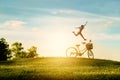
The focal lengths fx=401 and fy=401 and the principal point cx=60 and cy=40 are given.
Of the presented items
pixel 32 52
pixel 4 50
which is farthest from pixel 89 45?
pixel 32 52

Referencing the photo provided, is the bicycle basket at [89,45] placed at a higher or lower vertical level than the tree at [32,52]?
lower

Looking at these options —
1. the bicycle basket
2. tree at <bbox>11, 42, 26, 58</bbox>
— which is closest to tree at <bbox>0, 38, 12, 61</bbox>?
tree at <bbox>11, 42, 26, 58</bbox>

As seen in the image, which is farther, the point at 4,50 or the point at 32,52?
the point at 32,52

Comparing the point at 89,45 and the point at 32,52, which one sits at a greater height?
the point at 32,52

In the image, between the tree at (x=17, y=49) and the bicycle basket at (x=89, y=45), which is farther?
the tree at (x=17, y=49)

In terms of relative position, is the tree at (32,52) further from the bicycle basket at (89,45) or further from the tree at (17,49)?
the bicycle basket at (89,45)

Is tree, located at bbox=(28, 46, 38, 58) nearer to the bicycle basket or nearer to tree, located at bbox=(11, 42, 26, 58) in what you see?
tree, located at bbox=(11, 42, 26, 58)

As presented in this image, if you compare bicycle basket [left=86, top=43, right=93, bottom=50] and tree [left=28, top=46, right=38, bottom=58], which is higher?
tree [left=28, top=46, right=38, bottom=58]

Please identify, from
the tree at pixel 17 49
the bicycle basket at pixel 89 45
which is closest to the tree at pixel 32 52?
the tree at pixel 17 49

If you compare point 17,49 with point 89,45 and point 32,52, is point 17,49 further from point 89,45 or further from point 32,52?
point 89,45

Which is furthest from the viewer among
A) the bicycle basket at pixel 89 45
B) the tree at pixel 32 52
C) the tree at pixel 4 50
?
the tree at pixel 32 52

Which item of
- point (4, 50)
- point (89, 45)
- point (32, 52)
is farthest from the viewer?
point (32, 52)

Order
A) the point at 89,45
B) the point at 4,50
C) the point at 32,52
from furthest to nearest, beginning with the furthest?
the point at 32,52
the point at 4,50
the point at 89,45

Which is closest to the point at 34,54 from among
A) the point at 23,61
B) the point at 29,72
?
the point at 23,61
